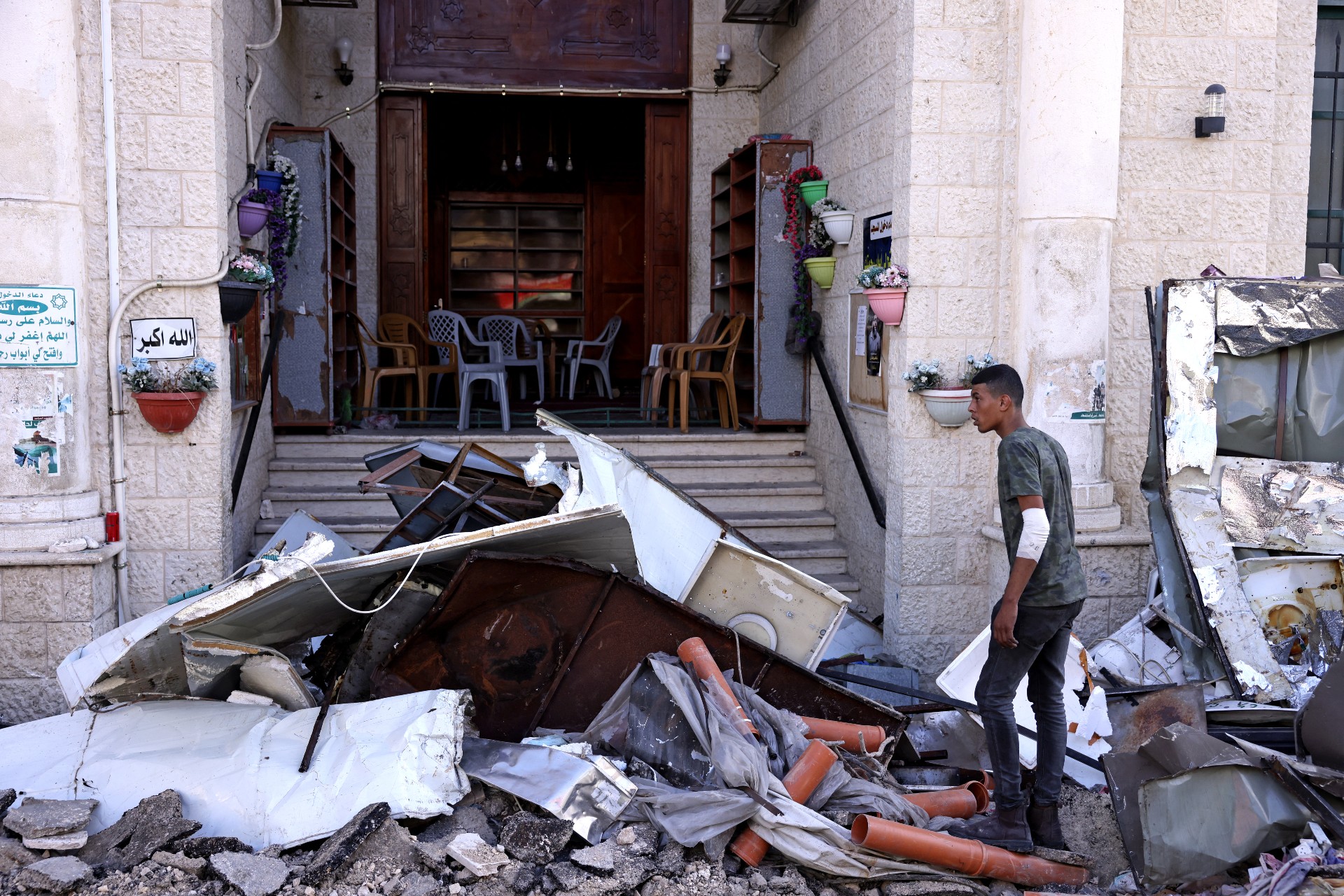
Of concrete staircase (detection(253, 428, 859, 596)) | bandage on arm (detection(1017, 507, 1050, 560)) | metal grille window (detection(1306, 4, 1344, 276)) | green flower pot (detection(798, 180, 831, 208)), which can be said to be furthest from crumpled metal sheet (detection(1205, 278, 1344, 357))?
green flower pot (detection(798, 180, 831, 208))

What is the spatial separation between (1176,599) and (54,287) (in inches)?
198

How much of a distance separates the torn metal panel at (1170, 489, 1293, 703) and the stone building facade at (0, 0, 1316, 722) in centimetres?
72

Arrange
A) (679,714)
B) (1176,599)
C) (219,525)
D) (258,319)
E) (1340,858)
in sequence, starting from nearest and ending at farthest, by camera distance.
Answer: (1340,858), (679,714), (1176,599), (219,525), (258,319)

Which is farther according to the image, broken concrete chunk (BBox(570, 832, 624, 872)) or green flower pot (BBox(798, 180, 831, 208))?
green flower pot (BBox(798, 180, 831, 208))

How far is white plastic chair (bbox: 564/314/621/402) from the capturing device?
37.0ft

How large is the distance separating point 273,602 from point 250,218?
2992 mm

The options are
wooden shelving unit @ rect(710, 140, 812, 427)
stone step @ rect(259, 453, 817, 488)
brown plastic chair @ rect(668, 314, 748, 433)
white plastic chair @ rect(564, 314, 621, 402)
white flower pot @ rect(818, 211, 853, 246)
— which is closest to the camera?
white flower pot @ rect(818, 211, 853, 246)

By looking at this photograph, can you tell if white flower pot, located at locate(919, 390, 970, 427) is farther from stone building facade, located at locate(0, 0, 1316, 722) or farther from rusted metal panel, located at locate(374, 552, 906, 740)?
rusted metal panel, located at locate(374, 552, 906, 740)

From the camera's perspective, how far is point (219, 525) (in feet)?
17.7

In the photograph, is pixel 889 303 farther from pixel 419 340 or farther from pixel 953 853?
pixel 419 340

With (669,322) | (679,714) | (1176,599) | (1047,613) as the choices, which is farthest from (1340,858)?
(669,322)

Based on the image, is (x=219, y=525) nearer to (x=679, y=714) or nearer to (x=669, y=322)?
(x=679, y=714)

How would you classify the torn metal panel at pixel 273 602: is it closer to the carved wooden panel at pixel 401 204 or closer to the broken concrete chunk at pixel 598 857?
the broken concrete chunk at pixel 598 857

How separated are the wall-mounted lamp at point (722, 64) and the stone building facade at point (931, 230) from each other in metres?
3.22
